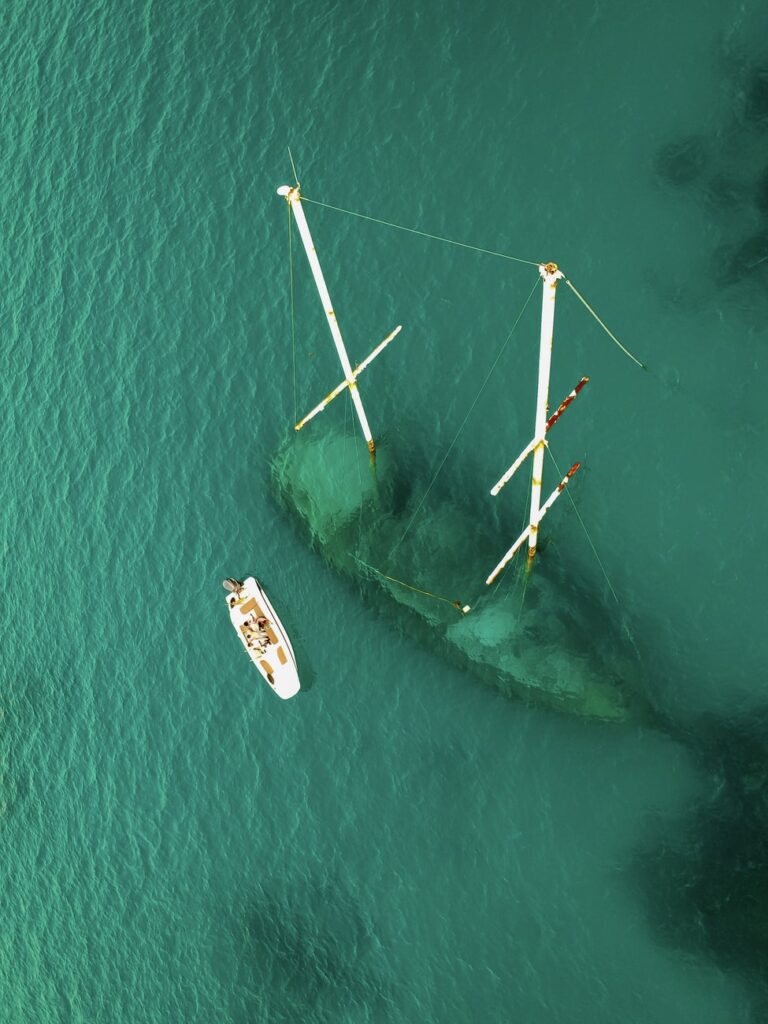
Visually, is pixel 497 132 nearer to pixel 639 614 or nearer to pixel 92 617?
pixel 639 614

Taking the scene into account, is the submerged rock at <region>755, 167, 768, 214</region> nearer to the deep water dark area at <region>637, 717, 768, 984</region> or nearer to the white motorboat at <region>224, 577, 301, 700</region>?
the deep water dark area at <region>637, 717, 768, 984</region>

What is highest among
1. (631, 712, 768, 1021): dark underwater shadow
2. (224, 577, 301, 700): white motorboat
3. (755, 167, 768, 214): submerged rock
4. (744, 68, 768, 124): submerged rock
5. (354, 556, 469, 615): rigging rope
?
(744, 68, 768, 124): submerged rock

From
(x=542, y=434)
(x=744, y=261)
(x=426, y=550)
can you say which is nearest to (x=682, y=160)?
(x=744, y=261)

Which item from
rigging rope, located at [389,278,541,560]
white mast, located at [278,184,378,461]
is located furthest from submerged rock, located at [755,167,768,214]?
white mast, located at [278,184,378,461]

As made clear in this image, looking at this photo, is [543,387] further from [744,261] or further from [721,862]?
[721,862]

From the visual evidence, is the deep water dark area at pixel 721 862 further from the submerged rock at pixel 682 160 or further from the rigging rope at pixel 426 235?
the submerged rock at pixel 682 160

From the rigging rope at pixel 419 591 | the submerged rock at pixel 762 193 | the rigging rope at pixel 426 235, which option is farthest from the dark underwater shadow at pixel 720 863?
the rigging rope at pixel 426 235

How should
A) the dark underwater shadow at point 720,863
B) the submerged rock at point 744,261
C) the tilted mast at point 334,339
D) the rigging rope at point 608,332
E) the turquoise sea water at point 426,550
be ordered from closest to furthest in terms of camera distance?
the dark underwater shadow at point 720,863, the turquoise sea water at point 426,550, the tilted mast at point 334,339, the submerged rock at point 744,261, the rigging rope at point 608,332
